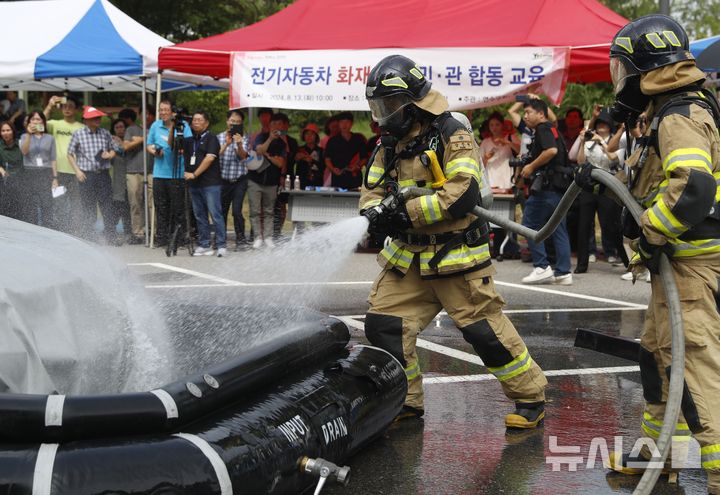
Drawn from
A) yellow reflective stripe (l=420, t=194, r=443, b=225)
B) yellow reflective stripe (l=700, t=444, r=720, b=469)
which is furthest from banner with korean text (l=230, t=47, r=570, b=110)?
yellow reflective stripe (l=700, t=444, r=720, b=469)

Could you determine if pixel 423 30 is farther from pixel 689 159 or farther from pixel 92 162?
pixel 689 159

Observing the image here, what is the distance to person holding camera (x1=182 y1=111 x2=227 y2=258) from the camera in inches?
496

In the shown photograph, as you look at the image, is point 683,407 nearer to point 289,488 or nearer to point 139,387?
point 289,488

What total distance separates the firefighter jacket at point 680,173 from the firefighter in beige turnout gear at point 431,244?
38.3 inches

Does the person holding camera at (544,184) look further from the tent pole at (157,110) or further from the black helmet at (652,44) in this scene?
the black helmet at (652,44)

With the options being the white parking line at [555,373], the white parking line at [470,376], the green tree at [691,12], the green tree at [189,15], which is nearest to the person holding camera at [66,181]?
the white parking line at [470,376]

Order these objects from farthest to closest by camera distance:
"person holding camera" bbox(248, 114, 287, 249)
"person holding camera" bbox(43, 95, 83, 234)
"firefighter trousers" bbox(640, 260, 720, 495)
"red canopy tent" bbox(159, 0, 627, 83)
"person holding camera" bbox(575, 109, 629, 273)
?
"person holding camera" bbox(43, 95, 83, 234), "person holding camera" bbox(248, 114, 287, 249), "red canopy tent" bbox(159, 0, 627, 83), "person holding camera" bbox(575, 109, 629, 273), "firefighter trousers" bbox(640, 260, 720, 495)

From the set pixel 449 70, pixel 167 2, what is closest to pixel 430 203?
pixel 449 70

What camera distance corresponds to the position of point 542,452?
4.62 metres

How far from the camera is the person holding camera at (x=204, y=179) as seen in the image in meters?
12.6

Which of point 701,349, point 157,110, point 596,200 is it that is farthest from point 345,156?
point 701,349

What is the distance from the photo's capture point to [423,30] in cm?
1260

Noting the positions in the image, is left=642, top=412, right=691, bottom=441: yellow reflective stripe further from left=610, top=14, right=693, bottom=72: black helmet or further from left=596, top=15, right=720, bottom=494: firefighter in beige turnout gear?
left=610, top=14, right=693, bottom=72: black helmet

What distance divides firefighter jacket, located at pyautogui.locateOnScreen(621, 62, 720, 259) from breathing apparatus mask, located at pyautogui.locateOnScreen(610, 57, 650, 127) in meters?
0.05
